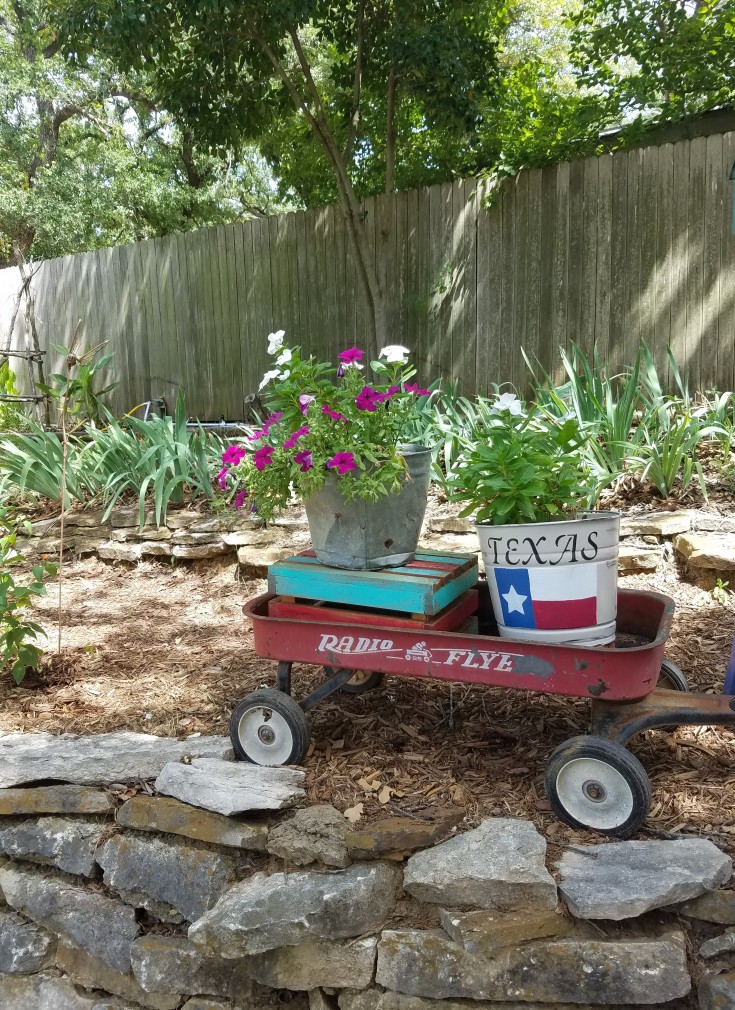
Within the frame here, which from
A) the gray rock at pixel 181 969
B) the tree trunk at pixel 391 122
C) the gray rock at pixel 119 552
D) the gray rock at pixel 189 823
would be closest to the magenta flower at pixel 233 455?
the gray rock at pixel 189 823

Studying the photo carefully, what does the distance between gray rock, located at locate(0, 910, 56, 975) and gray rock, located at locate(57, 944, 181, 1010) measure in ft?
0.15

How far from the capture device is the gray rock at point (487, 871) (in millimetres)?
1763

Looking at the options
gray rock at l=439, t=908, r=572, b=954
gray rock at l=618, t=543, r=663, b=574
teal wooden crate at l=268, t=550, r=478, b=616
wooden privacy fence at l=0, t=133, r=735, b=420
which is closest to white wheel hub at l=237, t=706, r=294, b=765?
teal wooden crate at l=268, t=550, r=478, b=616

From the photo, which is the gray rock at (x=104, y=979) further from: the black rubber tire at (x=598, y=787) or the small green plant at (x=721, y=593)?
the small green plant at (x=721, y=593)

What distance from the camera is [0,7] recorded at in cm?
1266

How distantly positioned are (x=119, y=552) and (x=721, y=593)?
2.97 metres

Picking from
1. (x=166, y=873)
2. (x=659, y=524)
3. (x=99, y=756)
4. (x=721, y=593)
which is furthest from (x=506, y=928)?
(x=659, y=524)

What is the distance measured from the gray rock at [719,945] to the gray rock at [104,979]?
50.2 inches

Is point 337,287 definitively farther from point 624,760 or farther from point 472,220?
point 624,760

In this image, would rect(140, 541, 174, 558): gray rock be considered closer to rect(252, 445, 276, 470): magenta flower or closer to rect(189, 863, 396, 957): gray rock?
rect(252, 445, 276, 470): magenta flower

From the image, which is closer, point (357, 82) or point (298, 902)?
point (298, 902)

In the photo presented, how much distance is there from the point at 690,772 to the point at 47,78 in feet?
41.4

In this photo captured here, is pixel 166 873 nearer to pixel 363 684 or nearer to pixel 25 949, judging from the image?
pixel 25 949

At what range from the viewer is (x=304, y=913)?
186cm
